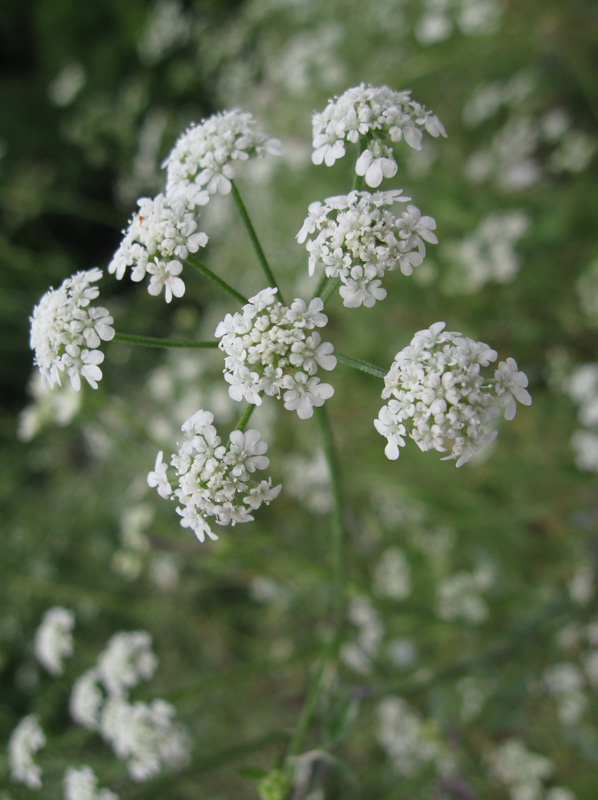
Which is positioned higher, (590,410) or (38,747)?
(590,410)

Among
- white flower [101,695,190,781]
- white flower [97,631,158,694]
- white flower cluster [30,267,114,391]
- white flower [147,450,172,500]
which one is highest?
white flower cluster [30,267,114,391]

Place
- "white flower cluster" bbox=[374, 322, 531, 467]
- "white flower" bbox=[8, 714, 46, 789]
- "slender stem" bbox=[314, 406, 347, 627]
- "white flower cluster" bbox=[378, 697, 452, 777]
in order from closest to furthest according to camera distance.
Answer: "white flower cluster" bbox=[374, 322, 531, 467]
"slender stem" bbox=[314, 406, 347, 627]
"white flower" bbox=[8, 714, 46, 789]
"white flower cluster" bbox=[378, 697, 452, 777]

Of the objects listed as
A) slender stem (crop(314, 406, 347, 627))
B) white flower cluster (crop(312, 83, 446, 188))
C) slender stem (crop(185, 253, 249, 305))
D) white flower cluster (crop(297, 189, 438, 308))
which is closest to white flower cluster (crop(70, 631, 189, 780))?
slender stem (crop(314, 406, 347, 627))

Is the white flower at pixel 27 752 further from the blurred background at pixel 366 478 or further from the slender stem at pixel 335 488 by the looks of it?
the slender stem at pixel 335 488

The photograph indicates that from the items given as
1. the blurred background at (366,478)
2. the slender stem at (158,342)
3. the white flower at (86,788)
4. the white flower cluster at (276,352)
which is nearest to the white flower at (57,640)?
the blurred background at (366,478)

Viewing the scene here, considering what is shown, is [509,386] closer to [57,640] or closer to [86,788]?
[86,788]

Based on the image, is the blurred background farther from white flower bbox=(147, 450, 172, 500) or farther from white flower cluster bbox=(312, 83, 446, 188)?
white flower cluster bbox=(312, 83, 446, 188)

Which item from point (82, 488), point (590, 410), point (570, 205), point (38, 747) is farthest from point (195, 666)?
point (570, 205)

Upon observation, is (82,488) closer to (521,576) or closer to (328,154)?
(521,576)
